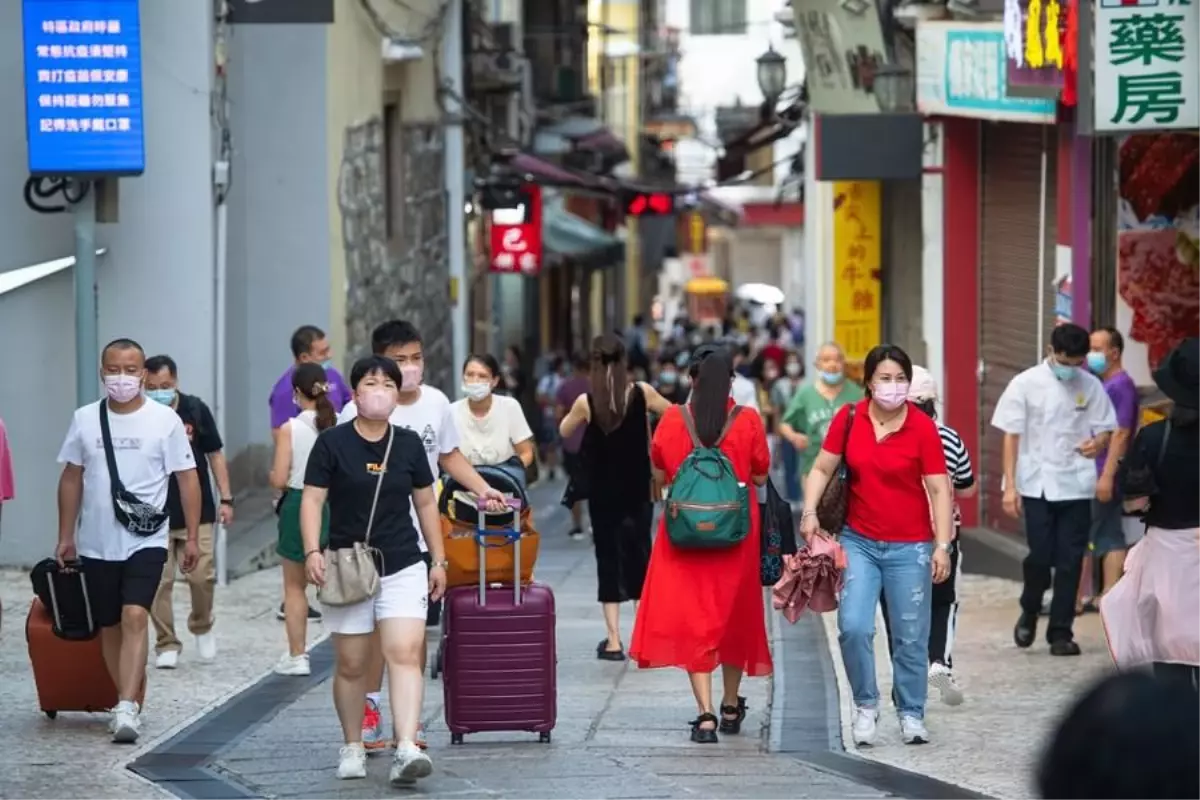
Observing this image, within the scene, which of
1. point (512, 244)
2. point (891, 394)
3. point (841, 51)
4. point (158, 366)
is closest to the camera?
point (891, 394)

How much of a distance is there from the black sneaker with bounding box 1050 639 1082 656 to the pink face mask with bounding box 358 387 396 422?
4805mm

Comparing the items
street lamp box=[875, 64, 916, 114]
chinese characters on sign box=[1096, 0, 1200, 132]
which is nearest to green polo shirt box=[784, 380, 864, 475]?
street lamp box=[875, 64, 916, 114]

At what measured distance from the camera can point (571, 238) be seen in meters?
42.5

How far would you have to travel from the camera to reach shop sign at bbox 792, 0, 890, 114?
21297 mm

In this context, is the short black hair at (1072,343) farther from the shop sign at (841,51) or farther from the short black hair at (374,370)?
the shop sign at (841,51)

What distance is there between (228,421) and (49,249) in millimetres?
4145

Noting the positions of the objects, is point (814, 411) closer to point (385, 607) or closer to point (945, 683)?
point (945, 683)

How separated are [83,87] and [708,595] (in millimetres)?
6786

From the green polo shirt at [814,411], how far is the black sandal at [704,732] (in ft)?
21.7

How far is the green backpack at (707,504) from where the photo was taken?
9.51m

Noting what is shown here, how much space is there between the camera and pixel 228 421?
769 inches

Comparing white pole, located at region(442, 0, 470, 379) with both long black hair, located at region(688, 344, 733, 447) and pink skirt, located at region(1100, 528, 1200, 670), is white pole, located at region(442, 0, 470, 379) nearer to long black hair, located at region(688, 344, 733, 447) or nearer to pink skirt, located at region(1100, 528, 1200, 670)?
long black hair, located at region(688, 344, 733, 447)

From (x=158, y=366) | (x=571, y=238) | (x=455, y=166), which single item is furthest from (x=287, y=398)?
(x=571, y=238)

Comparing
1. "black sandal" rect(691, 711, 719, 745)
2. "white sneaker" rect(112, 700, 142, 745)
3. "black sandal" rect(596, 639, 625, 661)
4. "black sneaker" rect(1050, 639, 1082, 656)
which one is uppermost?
"white sneaker" rect(112, 700, 142, 745)
